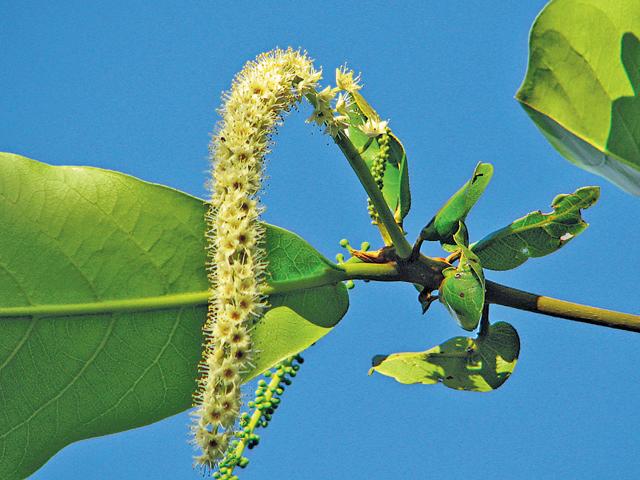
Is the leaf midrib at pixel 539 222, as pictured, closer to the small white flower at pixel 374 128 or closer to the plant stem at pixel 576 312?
the plant stem at pixel 576 312

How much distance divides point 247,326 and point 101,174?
45cm

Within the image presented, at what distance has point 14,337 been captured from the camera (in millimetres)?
1617

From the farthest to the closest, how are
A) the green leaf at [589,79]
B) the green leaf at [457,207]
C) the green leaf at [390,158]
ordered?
the green leaf at [390,158]
the green leaf at [457,207]
the green leaf at [589,79]

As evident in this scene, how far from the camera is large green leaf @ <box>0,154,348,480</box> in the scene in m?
1.61

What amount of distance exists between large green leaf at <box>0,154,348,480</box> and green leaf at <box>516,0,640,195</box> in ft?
1.85

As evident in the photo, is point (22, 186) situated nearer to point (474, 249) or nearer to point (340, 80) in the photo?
point (340, 80)

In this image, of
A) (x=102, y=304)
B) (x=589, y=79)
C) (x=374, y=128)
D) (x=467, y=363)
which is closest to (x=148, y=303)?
(x=102, y=304)

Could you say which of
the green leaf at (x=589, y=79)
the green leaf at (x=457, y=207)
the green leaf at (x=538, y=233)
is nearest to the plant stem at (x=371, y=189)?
the green leaf at (x=457, y=207)

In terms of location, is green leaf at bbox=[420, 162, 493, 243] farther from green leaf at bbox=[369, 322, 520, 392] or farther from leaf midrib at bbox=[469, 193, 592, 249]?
green leaf at bbox=[369, 322, 520, 392]

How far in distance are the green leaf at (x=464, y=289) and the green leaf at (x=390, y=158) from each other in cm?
22

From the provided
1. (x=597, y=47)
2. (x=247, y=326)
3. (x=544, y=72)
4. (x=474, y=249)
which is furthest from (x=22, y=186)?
(x=597, y=47)

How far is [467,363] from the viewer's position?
189 cm

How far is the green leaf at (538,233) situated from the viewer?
1.67 m

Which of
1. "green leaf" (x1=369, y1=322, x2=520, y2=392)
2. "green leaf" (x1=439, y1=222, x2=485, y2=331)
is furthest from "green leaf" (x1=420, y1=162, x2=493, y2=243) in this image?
"green leaf" (x1=369, y1=322, x2=520, y2=392)
